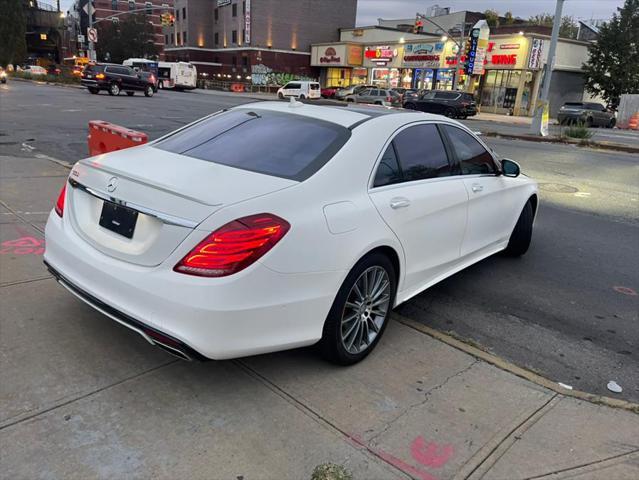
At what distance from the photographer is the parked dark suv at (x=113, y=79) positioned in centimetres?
3462

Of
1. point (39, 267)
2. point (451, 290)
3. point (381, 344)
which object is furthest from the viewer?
point (451, 290)

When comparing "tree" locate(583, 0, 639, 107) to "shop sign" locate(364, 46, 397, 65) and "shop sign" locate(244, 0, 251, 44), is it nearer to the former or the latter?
"shop sign" locate(364, 46, 397, 65)

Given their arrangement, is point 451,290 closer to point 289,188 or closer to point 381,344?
point 381,344

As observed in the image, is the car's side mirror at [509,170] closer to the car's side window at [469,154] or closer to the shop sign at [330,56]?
the car's side window at [469,154]

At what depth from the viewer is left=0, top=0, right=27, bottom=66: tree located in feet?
242

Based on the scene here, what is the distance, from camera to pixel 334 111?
4000mm

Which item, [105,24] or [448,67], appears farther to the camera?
[105,24]

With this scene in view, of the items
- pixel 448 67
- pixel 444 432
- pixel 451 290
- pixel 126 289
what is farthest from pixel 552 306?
pixel 448 67

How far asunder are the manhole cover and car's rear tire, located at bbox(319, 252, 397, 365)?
7.75 m

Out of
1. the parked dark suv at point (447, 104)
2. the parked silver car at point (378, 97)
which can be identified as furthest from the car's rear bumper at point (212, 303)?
the parked silver car at point (378, 97)

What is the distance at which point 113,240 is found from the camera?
3043mm

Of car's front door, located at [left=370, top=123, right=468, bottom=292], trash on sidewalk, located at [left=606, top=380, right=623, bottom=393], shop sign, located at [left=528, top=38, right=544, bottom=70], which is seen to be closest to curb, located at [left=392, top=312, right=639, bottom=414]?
trash on sidewalk, located at [left=606, top=380, right=623, bottom=393]

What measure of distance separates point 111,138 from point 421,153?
527 cm

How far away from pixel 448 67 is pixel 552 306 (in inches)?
1823
